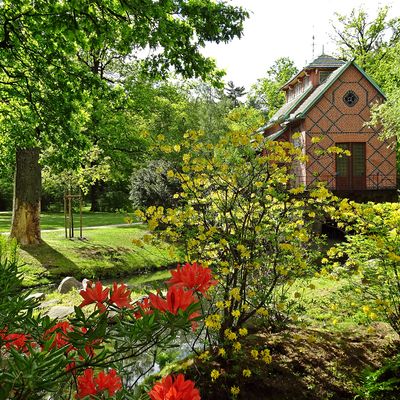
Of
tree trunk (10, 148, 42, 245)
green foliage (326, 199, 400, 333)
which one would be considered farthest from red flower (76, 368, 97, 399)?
tree trunk (10, 148, 42, 245)

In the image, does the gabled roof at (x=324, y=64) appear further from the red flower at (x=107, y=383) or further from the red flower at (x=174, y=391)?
the red flower at (x=174, y=391)

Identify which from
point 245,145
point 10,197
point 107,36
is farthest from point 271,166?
point 10,197

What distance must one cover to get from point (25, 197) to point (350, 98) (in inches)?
615

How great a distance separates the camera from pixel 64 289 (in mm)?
10336

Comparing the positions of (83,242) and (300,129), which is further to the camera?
(300,129)

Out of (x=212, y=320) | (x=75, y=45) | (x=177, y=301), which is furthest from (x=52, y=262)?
(x=177, y=301)

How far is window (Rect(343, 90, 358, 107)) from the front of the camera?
63.6ft

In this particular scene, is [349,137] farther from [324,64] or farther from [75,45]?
[75,45]

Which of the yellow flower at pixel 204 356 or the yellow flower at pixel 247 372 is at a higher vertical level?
the yellow flower at pixel 204 356

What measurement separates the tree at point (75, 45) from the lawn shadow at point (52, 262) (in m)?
4.81

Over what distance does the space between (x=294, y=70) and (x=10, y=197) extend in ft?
87.6

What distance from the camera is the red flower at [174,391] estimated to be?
1181 mm

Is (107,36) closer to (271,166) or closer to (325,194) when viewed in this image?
(271,166)

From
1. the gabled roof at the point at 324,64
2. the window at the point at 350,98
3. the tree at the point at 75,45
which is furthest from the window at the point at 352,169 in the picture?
the tree at the point at 75,45
